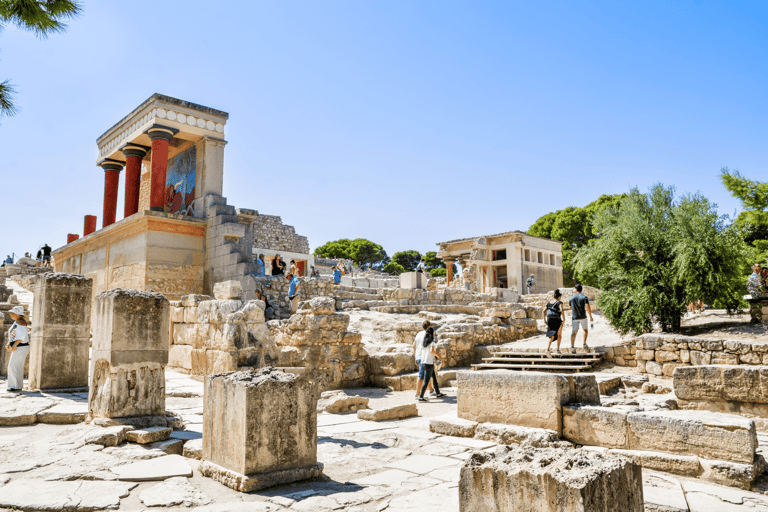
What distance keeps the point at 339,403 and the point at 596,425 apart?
366 cm

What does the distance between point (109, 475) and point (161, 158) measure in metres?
13.9

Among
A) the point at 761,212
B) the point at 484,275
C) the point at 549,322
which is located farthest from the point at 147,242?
the point at 484,275

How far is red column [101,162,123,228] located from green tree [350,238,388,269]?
4352 cm

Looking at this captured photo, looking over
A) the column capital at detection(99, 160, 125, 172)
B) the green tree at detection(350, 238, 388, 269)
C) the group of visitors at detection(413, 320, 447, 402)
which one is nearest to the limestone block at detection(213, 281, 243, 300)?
the group of visitors at detection(413, 320, 447, 402)

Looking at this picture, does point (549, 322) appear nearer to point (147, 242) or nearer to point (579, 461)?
point (579, 461)

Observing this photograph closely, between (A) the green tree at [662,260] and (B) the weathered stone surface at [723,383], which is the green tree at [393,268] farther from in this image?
(B) the weathered stone surface at [723,383]

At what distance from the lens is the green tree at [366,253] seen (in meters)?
63.9

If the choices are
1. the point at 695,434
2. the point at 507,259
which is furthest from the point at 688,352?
the point at 507,259

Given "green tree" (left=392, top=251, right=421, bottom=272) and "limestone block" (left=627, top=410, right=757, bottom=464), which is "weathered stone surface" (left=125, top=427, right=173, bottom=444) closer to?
"limestone block" (left=627, top=410, right=757, bottom=464)

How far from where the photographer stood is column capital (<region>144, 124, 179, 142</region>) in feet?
52.0

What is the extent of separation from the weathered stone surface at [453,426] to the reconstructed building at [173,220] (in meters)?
9.00

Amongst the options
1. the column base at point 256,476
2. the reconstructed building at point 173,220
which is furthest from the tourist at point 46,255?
the column base at point 256,476

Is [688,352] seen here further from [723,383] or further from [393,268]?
[393,268]

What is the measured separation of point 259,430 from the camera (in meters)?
4.05
